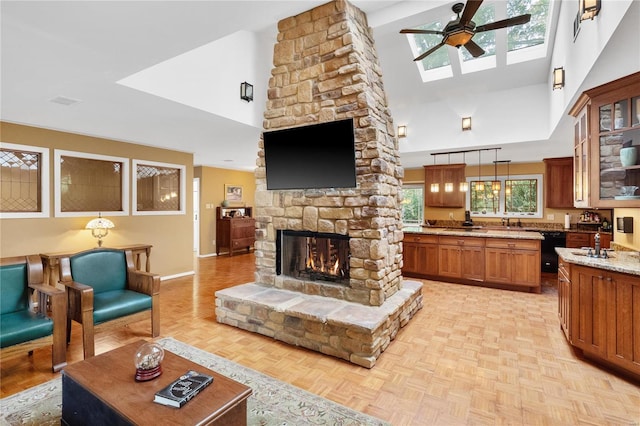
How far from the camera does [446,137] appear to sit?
586cm

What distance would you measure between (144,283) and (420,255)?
4.48 m

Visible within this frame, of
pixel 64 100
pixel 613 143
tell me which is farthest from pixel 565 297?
pixel 64 100

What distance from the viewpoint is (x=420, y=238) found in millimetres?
5801

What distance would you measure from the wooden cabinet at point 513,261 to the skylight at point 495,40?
285cm

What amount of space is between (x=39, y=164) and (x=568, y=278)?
6.55 metres

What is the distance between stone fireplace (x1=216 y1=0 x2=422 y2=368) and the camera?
10.2 ft

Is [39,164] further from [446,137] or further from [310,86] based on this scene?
[446,137]

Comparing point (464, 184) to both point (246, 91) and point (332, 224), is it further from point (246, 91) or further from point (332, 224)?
point (246, 91)

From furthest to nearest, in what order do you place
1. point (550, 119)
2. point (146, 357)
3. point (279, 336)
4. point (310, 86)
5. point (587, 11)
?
point (550, 119), point (310, 86), point (279, 336), point (587, 11), point (146, 357)

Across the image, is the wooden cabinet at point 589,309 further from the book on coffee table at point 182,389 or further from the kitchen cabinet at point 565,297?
the book on coffee table at point 182,389

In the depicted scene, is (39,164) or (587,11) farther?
(39,164)

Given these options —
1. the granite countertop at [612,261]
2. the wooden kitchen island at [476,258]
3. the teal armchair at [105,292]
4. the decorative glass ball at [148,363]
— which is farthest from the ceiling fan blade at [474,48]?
the teal armchair at [105,292]

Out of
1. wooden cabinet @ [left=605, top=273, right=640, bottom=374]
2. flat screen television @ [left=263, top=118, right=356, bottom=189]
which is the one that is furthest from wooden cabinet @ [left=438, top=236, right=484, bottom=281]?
flat screen television @ [left=263, top=118, right=356, bottom=189]

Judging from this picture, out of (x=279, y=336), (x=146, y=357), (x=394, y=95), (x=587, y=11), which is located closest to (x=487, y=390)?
(x=279, y=336)
